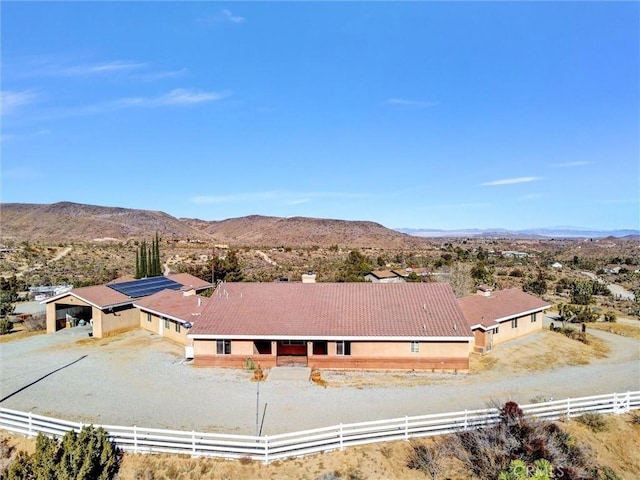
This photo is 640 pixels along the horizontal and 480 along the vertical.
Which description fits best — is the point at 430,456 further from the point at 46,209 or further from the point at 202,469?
the point at 46,209

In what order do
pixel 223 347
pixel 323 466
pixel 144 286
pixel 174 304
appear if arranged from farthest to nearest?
pixel 144 286 → pixel 174 304 → pixel 223 347 → pixel 323 466

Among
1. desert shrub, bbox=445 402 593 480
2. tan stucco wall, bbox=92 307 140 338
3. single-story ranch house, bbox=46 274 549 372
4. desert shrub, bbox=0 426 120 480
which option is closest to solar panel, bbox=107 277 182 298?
tan stucco wall, bbox=92 307 140 338

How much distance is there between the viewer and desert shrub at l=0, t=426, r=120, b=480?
41.1 ft

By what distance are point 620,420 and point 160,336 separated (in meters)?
25.7

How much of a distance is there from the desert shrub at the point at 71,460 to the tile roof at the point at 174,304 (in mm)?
11898

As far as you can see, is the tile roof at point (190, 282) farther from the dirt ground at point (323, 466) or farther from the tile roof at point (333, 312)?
the dirt ground at point (323, 466)

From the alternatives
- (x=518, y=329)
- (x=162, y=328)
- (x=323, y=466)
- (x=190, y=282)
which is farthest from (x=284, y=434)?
(x=190, y=282)

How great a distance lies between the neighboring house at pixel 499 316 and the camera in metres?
25.4

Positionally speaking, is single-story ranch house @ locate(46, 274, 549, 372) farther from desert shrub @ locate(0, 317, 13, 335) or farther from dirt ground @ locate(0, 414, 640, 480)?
dirt ground @ locate(0, 414, 640, 480)

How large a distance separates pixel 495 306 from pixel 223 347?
17.5 metres

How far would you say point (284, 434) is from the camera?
14.7 metres

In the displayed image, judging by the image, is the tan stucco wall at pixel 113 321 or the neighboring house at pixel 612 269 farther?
the neighboring house at pixel 612 269

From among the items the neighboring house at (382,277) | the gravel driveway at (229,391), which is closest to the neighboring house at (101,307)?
the gravel driveway at (229,391)

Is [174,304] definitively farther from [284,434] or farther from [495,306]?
[495,306]
